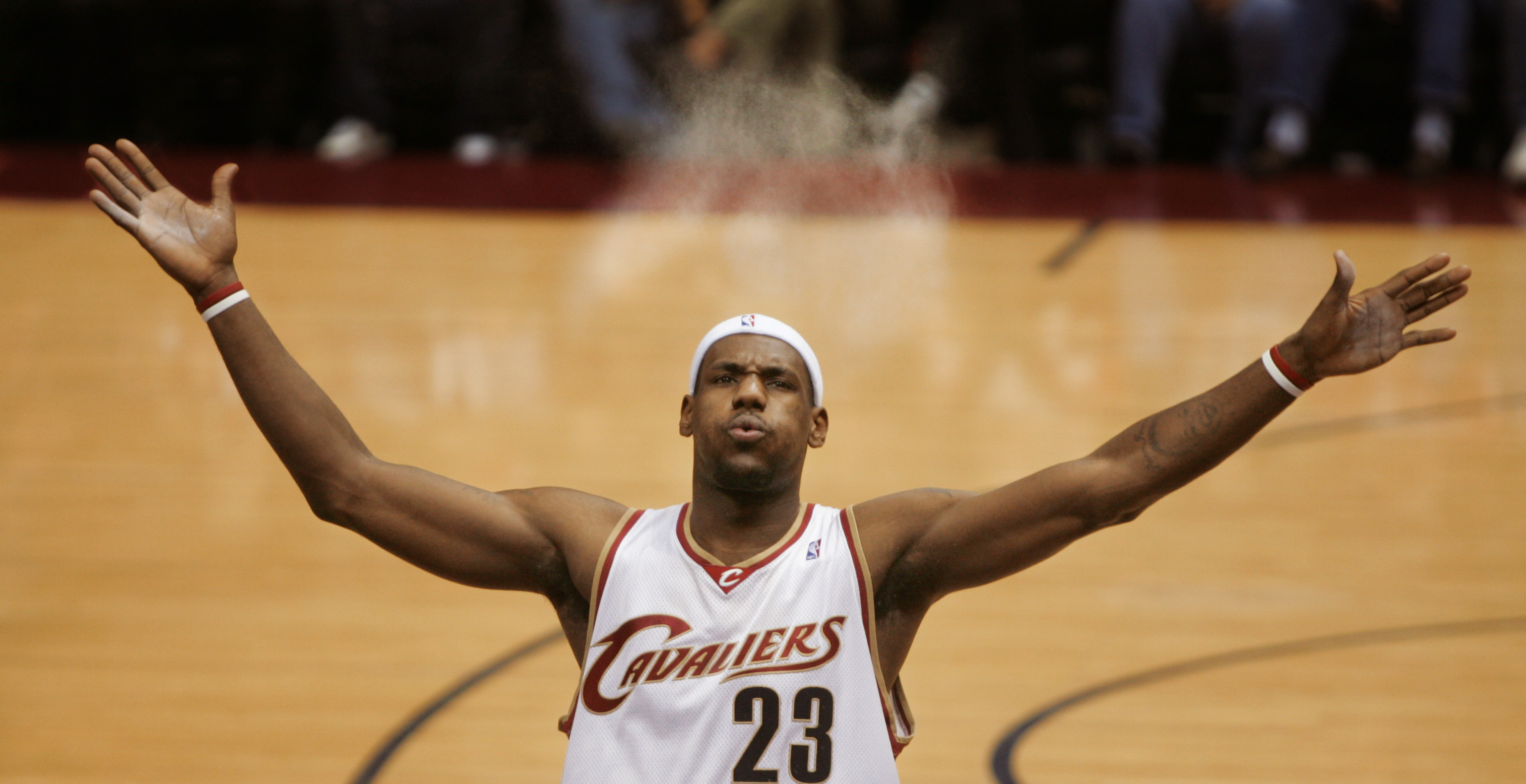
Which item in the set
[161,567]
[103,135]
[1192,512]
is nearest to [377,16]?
[103,135]

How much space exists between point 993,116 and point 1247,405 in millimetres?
8230

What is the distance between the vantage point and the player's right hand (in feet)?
8.02

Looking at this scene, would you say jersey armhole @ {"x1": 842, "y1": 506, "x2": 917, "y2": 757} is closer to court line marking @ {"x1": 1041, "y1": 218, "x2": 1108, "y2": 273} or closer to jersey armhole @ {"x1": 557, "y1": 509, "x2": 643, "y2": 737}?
jersey armhole @ {"x1": 557, "y1": 509, "x2": 643, "y2": 737}

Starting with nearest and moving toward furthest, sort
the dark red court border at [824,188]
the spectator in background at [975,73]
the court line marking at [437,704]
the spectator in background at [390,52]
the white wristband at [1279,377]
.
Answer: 1. the white wristband at [1279,377]
2. the court line marking at [437,704]
3. the dark red court border at [824,188]
4. the spectator in background at [975,73]
5. the spectator in background at [390,52]

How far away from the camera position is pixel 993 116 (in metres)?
10.4

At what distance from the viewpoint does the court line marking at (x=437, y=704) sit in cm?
367

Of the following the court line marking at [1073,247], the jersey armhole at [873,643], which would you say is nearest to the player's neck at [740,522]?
the jersey armhole at [873,643]

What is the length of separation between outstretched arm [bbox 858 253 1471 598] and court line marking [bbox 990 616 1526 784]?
4.78 ft

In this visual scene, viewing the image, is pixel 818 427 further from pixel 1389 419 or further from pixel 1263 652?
pixel 1389 419

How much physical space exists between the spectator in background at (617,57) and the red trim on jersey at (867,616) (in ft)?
26.6

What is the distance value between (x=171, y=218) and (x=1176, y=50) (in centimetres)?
834

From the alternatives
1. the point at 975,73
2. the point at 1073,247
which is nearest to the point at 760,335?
the point at 1073,247

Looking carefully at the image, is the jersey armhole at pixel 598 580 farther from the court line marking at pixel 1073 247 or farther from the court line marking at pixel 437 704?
the court line marking at pixel 1073 247

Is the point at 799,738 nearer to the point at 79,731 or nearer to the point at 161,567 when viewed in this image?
the point at 79,731
